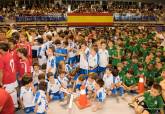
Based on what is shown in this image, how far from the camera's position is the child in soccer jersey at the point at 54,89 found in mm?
7548

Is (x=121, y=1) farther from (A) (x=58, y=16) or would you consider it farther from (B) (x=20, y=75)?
(B) (x=20, y=75)

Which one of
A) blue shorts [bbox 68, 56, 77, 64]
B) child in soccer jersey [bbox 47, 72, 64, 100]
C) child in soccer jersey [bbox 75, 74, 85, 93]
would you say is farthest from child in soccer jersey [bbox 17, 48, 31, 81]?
blue shorts [bbox 68, 56, 77, 64]

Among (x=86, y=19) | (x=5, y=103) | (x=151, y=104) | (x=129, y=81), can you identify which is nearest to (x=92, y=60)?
(x=129, y=81)

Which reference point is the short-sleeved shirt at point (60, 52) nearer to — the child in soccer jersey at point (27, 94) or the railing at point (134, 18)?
the child in soccer jersey at point (27, 94)

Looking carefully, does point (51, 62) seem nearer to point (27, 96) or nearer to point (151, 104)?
point (27, 96)

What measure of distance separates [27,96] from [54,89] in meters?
0.99

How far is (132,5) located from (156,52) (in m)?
23.6

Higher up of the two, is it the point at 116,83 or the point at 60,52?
the point at 60,52

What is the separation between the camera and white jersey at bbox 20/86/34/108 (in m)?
6.80

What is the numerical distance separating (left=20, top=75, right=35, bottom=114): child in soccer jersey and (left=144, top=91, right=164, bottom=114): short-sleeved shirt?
8.18ft

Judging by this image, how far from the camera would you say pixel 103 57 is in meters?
8.98

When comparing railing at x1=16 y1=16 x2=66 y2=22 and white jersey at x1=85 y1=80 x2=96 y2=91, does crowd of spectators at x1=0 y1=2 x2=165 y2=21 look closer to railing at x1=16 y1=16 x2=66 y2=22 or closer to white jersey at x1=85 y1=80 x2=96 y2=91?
railing at x1=16 y1=16 x2=66 y2=22

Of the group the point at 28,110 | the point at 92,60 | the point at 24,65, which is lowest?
the point at 28,110

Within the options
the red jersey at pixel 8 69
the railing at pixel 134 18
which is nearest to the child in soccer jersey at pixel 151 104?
the red jersey at pixel 8 69
